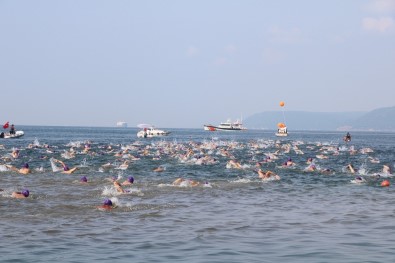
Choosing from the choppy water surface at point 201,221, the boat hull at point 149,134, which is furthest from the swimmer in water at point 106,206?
the boat hull at point 149,134

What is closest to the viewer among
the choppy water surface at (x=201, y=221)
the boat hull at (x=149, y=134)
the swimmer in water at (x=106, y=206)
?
the choppy water surface at (x=201, y=221)

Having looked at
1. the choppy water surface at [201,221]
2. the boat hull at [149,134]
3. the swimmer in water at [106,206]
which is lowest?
the choppy water surface at [201,221]

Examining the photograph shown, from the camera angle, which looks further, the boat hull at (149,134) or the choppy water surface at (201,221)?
the boat hull at (149,134)

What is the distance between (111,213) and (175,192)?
20.7ft

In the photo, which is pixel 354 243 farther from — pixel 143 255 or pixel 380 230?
pixel 143 255

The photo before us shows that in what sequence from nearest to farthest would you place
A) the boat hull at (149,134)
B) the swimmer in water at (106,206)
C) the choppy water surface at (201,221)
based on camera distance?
1. the choppy water surface at (201,221)
2. the swimmer in water at (106,206)
3. the boat hull at (149,134)

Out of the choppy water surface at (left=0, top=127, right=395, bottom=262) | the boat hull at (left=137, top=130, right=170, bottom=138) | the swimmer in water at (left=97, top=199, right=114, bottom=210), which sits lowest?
the choppy water surface at (left=0, top=127, right=395, bottom=262)

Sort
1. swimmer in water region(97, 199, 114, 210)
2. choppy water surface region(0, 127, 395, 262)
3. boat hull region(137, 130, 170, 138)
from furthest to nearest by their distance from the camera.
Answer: boat hull region(137, 130, 170, 138) → swimmer in water region(97, 199, 114, 210) → choppy water surface region(0, 127, 395, 262)

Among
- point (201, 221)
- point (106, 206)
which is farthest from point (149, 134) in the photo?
point (201, 221)

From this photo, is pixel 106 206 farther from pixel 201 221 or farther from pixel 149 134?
pixel 149 134

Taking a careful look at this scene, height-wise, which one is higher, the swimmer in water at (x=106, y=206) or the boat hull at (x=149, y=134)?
the boat hull at (x=149, y=134)

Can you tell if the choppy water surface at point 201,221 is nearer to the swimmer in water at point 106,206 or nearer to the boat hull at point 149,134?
the swimmer in water at point 106,206

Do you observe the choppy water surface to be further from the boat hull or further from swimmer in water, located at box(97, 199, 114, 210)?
the boat hull

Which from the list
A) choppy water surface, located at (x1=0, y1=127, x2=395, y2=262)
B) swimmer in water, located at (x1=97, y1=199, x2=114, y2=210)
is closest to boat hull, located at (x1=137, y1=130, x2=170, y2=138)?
choppy water surface, located at (x1=0, y1=127, x2=395, y2=262)
